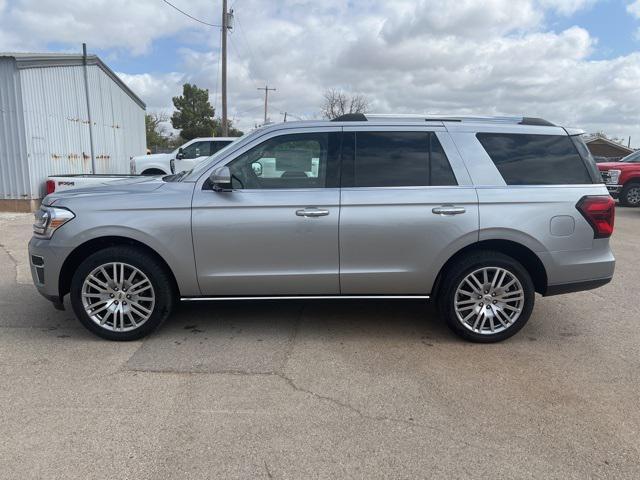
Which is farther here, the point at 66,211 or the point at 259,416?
the point at 66,211

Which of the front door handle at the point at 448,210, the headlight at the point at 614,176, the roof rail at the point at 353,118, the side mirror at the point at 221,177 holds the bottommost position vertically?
the headlight at the point at 614,176

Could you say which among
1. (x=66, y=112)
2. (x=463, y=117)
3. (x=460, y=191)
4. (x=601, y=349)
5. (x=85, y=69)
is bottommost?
(x=601, y=349)

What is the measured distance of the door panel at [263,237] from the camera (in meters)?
4.15

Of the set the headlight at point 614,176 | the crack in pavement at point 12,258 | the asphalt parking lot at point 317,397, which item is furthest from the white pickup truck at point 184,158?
the headlight at point 614,176

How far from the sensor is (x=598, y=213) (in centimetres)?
427

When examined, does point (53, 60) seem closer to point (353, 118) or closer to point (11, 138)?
point (11, 138)

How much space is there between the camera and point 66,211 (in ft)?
13.7

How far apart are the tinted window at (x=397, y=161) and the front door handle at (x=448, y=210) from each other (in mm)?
223

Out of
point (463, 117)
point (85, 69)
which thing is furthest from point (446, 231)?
point (85, 69)

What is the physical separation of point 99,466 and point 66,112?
46.3ft

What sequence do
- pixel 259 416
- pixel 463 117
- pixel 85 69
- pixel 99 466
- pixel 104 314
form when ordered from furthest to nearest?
1. pixel 85 69
2. pixel 463 117
3. pixel 104 314
4. pixel 259 416
5. pixel 99 466

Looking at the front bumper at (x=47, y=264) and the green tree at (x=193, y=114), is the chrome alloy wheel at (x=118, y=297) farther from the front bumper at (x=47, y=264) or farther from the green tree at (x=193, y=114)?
the green tree at (x=193, y=114)

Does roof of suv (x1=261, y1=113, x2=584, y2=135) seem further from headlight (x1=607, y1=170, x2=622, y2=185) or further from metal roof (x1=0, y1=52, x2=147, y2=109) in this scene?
headlight (x1=607, y1=170, x2=622, y2=185)

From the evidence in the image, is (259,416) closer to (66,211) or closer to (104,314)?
(104,314)
